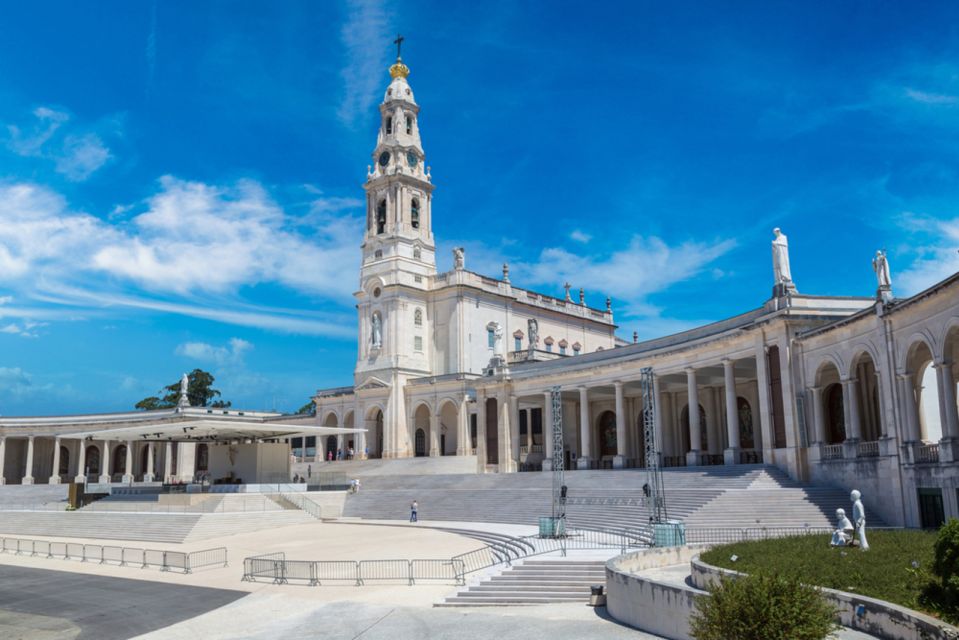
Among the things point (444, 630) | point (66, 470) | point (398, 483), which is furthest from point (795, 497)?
point (66, 470)

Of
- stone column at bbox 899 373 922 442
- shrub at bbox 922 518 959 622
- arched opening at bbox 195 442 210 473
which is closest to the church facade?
stone column at bbox 899 373 922 442

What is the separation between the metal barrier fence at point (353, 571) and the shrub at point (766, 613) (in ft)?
39.6

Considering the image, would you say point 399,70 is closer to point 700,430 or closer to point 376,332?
point 376,332

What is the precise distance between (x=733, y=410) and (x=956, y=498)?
15066 mm

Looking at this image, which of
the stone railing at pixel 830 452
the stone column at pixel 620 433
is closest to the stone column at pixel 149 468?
the stone column at pixel 620 433

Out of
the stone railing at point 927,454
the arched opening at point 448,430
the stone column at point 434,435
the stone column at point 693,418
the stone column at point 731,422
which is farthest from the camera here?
the arched opening at point 448,430

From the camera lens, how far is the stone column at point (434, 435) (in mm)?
65062

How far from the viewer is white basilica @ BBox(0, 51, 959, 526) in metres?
29.5

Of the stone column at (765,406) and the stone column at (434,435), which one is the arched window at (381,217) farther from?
the stone column at (765,406)

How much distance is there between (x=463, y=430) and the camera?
64062 millimetres

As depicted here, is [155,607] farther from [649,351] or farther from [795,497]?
[649,351]

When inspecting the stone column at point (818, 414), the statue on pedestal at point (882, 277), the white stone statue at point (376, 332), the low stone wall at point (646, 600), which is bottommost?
the low stone wall at point (646, 600)

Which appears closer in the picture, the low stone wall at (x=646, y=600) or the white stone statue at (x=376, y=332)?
the low stone wall at (x=646, y=600)

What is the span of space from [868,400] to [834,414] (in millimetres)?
1903
